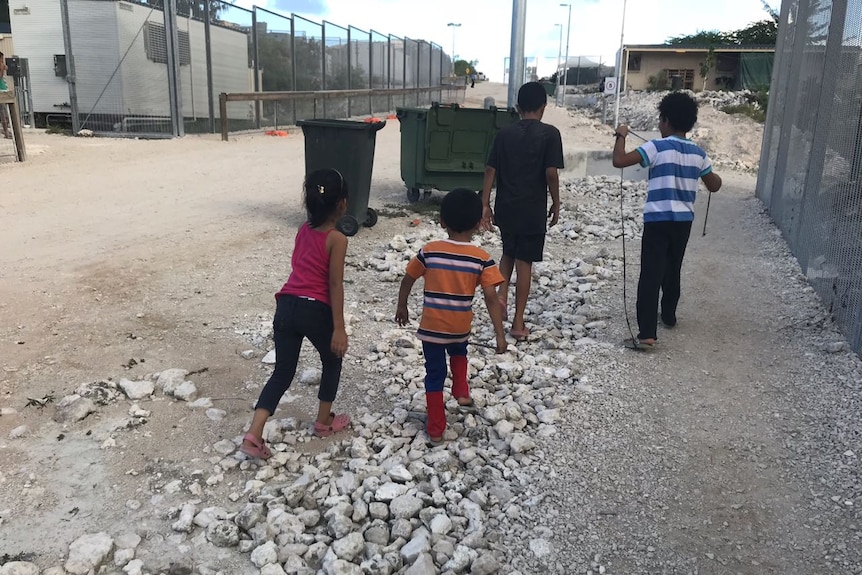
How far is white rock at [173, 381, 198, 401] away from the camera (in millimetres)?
4227

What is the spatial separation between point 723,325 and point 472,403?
2471 mm

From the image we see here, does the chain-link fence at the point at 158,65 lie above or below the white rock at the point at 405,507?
above

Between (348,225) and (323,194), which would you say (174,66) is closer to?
(348,225)

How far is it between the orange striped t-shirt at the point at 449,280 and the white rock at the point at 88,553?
1696 mm

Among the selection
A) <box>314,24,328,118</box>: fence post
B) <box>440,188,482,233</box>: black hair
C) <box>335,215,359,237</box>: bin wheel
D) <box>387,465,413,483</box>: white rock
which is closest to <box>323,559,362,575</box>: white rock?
<box>387,465,413,483</box>: white rock

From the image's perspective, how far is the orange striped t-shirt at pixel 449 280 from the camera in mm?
3662

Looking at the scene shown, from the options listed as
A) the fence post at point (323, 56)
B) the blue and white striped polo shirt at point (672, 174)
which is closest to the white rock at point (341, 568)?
the blue and white striped polo shirt at point (672, 174)

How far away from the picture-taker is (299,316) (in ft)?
11.4

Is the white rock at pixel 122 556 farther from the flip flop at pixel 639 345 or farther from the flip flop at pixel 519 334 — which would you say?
the flip flop at pixel 639 345

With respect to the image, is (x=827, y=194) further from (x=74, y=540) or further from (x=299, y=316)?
(x=74, y=540)

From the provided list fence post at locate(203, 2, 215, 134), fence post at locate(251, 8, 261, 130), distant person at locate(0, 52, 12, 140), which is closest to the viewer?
distant person at locate(0, 52, 12, 140)

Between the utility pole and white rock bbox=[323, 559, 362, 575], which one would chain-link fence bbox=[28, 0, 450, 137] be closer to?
the utility pole

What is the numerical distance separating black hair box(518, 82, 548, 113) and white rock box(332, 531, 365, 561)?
3.22 metres

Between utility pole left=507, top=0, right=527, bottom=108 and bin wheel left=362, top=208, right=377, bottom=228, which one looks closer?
bin wheel left=362, top=208, right=377, bottom=228
